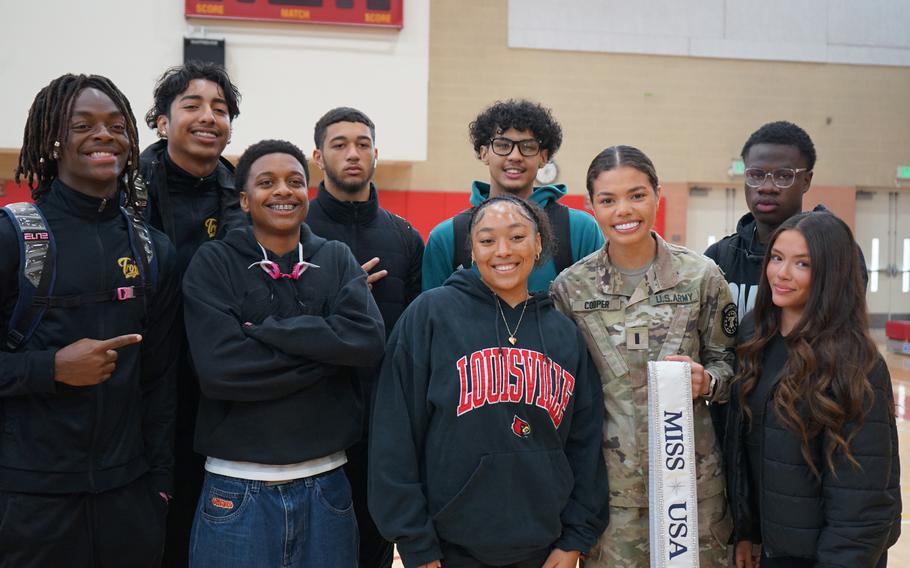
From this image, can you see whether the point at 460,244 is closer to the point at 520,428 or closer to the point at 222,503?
the point at 520,428

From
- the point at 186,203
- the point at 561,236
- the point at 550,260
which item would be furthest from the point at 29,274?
the point at 561,236

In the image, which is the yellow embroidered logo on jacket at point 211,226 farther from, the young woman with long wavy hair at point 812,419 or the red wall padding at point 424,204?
the red wall padding at point 424,204

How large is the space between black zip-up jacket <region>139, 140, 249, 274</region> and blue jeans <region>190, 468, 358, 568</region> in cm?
87

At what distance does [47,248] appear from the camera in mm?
2117

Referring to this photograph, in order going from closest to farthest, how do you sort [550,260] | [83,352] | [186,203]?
1. [83,352]
2. [186,203]
3. [550,260]

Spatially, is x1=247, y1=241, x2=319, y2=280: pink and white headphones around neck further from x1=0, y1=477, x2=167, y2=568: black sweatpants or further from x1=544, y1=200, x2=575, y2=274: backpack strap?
x1=544, y1=200, x2=575, y2=274: backpack strap

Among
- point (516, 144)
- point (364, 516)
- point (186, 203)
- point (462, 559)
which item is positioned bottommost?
point (364, 516)

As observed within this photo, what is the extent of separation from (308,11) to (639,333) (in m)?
9.99

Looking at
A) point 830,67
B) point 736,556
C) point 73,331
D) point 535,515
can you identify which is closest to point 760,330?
point 736,556

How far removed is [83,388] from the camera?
2.16m

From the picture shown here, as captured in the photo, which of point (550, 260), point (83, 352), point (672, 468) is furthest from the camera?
point (550, 260)

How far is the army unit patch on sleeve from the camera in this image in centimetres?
257

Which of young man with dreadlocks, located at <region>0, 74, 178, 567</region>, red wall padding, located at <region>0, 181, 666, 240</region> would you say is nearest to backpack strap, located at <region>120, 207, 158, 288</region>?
young man with dreadlocks, located at <region>0, 74, 178, 567</region>

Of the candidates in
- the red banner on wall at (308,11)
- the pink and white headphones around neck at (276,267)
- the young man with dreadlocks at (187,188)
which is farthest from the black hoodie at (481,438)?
the red banner on wall at (308,11)
